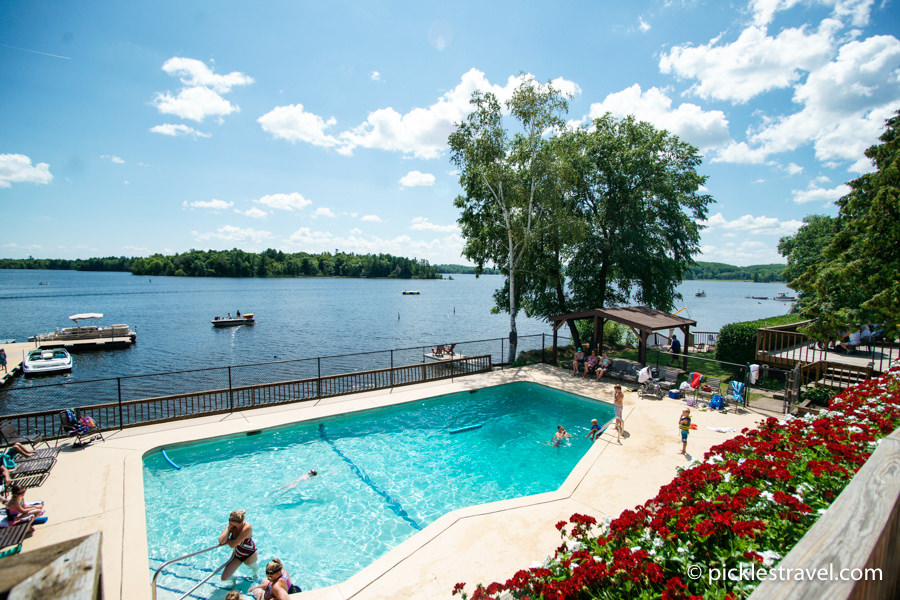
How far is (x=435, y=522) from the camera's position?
7.82 m

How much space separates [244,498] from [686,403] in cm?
1416

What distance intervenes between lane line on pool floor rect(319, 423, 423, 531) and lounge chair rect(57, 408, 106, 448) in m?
6.01

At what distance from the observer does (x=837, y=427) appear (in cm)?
553

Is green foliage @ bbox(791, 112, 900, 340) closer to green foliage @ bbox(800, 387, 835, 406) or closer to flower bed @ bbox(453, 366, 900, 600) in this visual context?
green foliage @ bbox(800, 387, 835, 406)

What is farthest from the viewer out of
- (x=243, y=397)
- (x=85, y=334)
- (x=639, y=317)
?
(x=85, y=334)

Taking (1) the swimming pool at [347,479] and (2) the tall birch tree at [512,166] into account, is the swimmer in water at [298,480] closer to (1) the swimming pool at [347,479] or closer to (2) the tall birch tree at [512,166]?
(1) the swimming pool at [347,479]

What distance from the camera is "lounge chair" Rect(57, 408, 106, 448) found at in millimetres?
10961

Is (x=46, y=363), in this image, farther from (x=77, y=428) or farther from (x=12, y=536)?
(x=12, y=536)

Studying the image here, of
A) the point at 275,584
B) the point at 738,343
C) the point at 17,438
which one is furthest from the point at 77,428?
the point at 738,343

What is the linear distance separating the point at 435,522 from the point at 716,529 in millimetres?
5382

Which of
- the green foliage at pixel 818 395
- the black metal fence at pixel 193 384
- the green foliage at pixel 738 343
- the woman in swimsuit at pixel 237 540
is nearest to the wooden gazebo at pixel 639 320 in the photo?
the green foliage at pixel 738 343

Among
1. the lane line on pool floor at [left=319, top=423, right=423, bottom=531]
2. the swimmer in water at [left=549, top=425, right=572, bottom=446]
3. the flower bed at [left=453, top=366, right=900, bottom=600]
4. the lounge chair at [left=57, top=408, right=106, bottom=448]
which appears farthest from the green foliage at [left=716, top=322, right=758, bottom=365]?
the lounge chair at [left=57, top=408, right=106, bottom=448]

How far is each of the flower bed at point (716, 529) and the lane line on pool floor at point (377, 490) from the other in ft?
17.0

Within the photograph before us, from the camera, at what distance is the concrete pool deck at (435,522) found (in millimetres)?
6395
